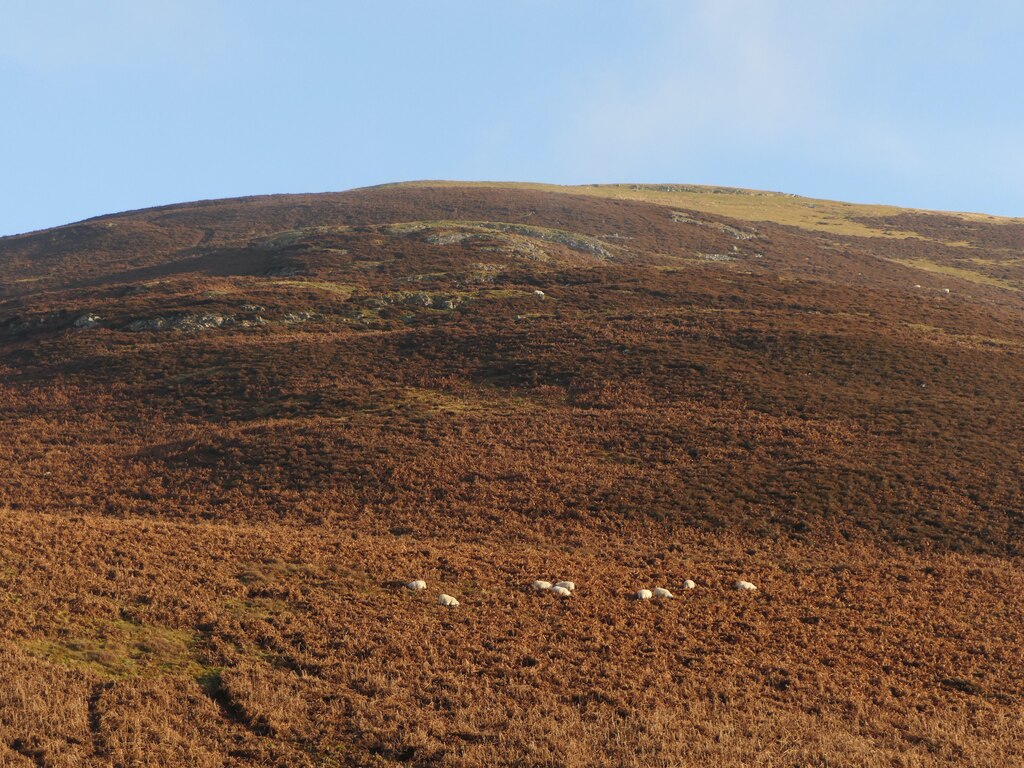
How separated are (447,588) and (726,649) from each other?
22.5 feet

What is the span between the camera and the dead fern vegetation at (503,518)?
41.0 ft

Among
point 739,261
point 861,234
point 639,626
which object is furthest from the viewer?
point 861,234

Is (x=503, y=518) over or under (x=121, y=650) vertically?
under

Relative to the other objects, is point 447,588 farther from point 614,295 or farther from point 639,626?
point 614,295

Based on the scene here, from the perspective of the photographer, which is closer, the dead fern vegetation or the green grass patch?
the dead fern vegetation

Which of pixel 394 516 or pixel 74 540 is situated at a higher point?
pixel 74 540

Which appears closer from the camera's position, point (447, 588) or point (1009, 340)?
point (447, 588)

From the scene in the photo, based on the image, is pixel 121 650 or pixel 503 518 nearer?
pixel 121 650

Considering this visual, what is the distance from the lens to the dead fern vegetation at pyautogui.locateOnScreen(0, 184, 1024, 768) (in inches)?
492

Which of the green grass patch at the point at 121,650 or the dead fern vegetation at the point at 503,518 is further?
the green grass patch at the point at 121,650

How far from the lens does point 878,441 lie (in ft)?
116

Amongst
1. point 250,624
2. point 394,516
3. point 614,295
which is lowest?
point 394,516

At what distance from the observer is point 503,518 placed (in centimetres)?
2811

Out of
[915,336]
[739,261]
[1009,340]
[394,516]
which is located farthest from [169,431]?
[739,261]
